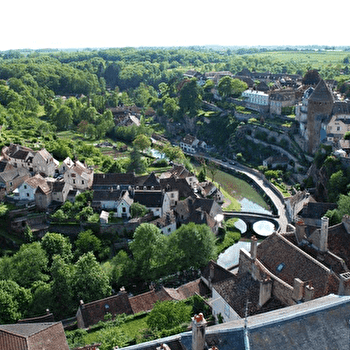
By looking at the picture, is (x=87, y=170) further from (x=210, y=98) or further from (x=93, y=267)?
(x=210, y=98)

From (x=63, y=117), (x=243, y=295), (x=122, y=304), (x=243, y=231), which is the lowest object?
(x=243, y=231)

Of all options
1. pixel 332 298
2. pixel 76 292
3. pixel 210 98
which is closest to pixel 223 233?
pixel 76 292

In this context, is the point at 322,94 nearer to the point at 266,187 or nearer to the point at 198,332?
the point at 266,187

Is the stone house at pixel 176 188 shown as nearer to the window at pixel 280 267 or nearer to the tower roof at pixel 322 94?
the window at pixel 280 267

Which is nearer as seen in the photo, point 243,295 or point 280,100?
point 243,295

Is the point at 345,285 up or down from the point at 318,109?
down

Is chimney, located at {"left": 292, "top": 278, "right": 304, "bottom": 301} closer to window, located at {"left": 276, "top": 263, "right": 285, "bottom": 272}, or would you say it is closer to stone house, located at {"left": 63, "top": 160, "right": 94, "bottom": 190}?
window, located at {"left": 276, "top": 263, "right": 285, "bottom": 272}

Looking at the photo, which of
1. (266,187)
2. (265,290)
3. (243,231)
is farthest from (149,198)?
(265,290)
